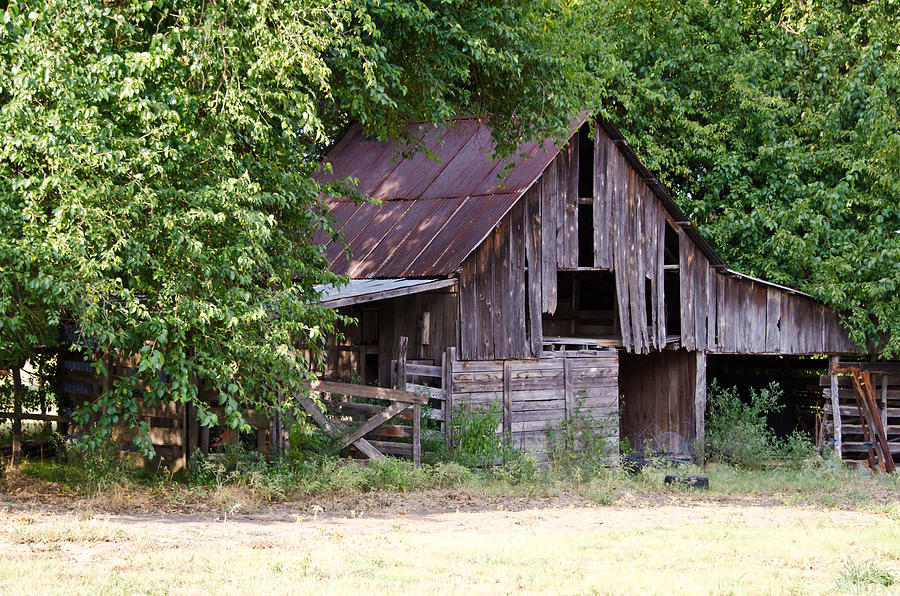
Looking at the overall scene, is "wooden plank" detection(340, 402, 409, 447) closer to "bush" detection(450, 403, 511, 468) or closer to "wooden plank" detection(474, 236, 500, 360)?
"bush" detection(450, 403, 511, 468)

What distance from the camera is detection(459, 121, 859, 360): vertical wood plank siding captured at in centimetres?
1666

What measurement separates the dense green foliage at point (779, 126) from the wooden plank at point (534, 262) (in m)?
5.16

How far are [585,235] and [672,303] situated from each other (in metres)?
2.52

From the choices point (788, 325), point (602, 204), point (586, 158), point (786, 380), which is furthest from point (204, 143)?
point (786, 380)

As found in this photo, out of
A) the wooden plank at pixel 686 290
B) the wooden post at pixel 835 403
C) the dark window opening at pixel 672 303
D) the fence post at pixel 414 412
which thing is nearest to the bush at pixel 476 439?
the fence post at pixel 414 412

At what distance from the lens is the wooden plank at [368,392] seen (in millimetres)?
13875

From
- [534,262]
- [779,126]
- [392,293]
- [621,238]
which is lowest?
[392,293]

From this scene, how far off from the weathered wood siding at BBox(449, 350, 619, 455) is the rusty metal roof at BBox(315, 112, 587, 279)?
1931mm

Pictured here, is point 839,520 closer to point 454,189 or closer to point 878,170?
point 454,189

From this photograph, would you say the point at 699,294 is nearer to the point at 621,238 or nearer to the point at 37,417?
the point at 621,238

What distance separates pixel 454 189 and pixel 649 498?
23.5ft

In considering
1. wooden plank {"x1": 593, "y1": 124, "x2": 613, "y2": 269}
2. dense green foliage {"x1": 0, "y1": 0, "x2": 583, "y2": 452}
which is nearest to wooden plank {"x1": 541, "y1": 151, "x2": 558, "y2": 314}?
wooden plank {"x1": 593, "y1": 124, "x2": 613, "y2": 269}

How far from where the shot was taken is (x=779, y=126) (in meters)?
22.7

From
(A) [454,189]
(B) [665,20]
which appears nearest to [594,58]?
(B) [665,20]
